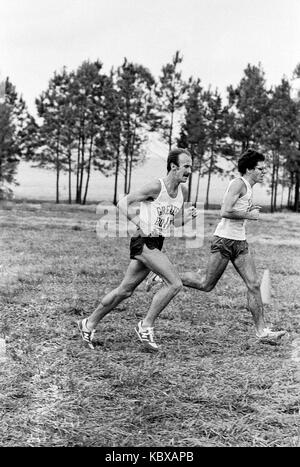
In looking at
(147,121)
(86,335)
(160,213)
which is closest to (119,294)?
(86,335)

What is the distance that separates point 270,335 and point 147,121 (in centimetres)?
5054

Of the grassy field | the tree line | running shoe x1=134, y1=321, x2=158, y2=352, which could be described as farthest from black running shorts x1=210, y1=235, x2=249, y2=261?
the tree line

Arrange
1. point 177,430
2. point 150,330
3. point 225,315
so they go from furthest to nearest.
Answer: point 225,315, point 150,330, point 177,430

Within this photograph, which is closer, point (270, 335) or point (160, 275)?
point (160, 275)

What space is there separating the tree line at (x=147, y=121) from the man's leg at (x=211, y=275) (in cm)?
4555

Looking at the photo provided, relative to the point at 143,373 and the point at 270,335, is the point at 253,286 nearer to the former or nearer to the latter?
the point at 270,335

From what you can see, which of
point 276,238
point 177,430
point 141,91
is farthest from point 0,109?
point 177,430

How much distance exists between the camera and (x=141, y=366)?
216 inches

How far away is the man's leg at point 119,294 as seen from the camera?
605 centimetres

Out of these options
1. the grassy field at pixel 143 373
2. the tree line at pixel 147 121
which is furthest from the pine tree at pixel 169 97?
the grassy field at pixel 143 373

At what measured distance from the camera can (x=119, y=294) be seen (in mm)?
6035

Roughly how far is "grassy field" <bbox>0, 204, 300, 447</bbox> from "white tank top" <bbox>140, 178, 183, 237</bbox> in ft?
4.12
